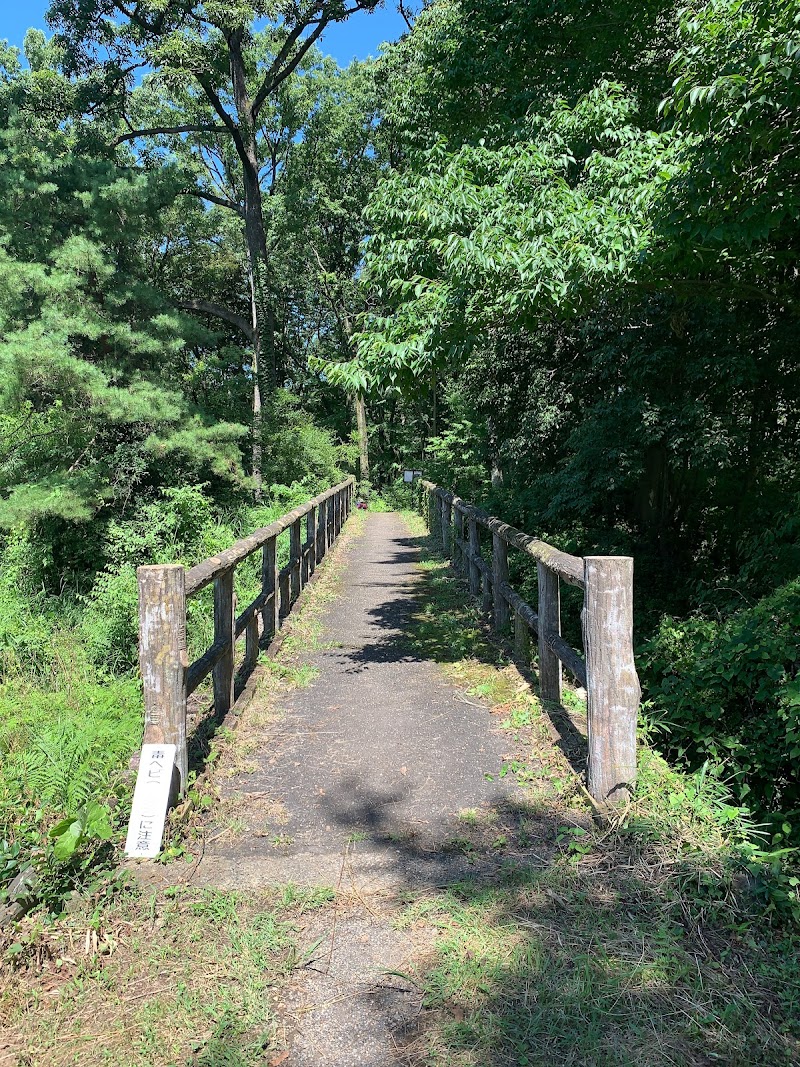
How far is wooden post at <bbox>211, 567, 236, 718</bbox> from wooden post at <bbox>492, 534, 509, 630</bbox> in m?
2.82

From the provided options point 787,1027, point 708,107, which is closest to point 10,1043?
point 787,1027

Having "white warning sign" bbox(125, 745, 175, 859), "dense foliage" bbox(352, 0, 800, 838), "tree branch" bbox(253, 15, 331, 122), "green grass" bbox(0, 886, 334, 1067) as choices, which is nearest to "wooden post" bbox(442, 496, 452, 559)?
"dense foliage" bbox(352, 0, 800, 838)

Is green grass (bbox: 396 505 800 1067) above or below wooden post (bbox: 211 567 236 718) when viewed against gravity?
below

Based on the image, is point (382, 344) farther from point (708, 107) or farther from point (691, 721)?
point (691, 721)

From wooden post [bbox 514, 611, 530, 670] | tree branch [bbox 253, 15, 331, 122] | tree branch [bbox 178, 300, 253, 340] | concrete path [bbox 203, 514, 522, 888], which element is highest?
tree branch [bbox 253, 15, 331, 122]

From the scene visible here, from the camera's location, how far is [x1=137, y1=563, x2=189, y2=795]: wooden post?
3.23 meters

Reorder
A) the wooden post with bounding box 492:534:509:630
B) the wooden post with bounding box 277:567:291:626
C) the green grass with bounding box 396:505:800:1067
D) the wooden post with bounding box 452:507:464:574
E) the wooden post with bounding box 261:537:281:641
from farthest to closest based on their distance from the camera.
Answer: the wooden post with bounding box 452:507:464:574 < the wooden post with bounding box 277:567:291:626 < the wooden post with bounding box 492:534:509:630 < the wooden post with bounding box 261:537:281:641 < the green grass with bounding box 396:505:800:1067

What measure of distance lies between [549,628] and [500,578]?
2.01 m

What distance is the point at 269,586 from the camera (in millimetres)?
6293

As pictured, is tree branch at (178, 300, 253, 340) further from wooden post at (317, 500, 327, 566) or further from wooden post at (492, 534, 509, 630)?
wooden post at (492, 534, 509, 630)

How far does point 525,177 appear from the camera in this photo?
18.0ft

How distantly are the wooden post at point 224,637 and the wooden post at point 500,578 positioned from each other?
2.82 m

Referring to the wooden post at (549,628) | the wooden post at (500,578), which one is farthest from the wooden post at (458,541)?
the wooden post at (549,628)

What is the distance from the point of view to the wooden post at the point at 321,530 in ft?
37.7
